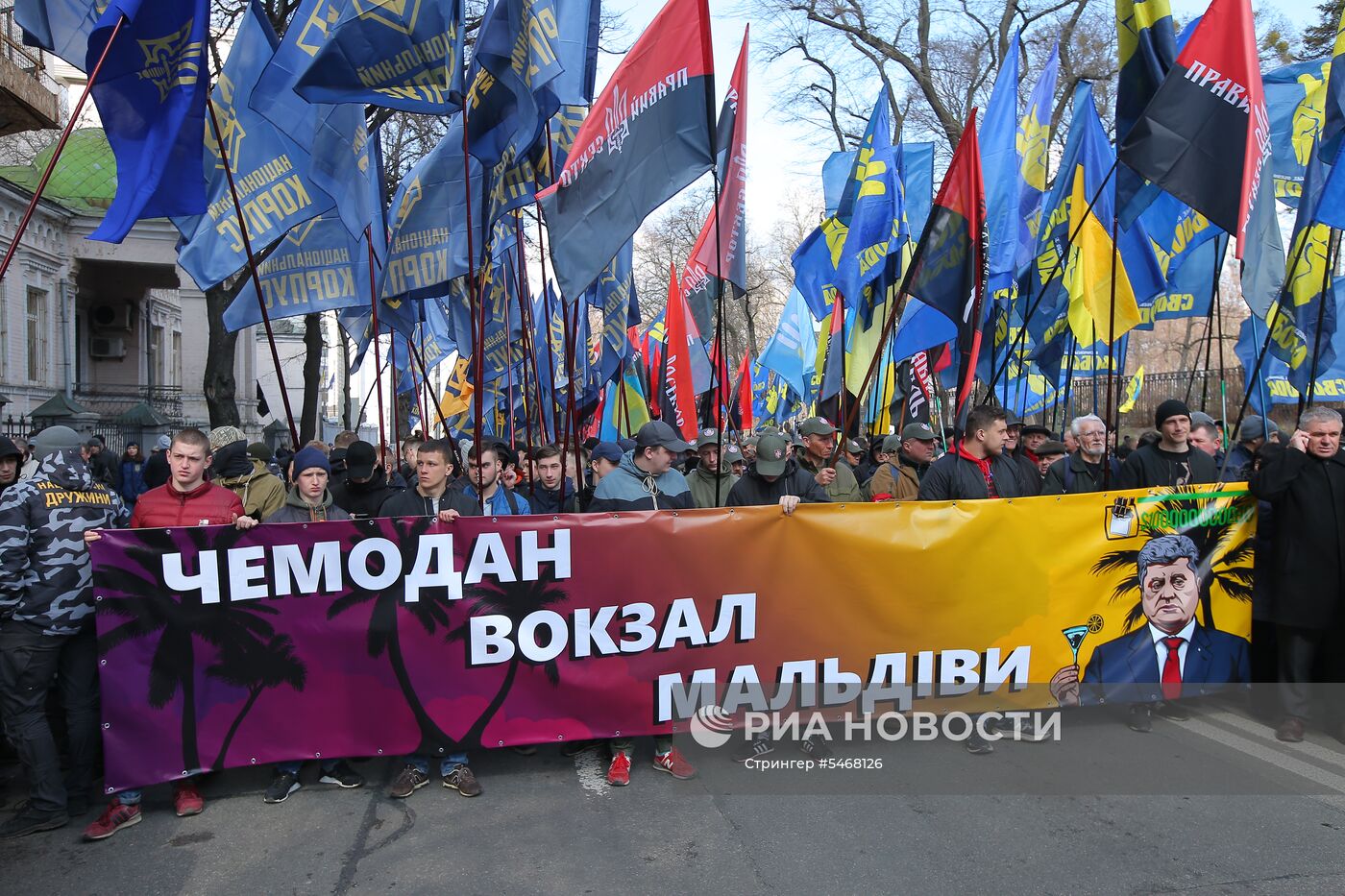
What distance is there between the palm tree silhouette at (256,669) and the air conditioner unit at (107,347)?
33.8m

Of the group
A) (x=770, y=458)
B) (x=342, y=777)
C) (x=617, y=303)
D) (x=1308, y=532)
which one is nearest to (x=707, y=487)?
(x=770, y=458)

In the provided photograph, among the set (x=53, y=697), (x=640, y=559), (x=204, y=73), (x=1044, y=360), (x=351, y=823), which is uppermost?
(x=204, y=73)

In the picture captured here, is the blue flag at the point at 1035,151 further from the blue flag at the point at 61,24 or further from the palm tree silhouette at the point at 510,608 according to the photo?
the blue flag at the point at 61,24

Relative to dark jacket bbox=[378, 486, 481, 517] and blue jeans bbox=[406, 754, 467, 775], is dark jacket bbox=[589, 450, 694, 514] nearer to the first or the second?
dark jacket bbox=[378, 486, 481, 517]

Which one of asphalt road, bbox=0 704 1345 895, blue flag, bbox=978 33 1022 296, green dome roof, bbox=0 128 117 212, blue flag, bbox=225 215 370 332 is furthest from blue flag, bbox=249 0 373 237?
green dome roof, bbox=0 128 117 212

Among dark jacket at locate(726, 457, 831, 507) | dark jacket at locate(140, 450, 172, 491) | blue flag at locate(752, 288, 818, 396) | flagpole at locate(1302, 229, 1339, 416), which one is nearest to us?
dark jacket at locate(726, 457, 831, 507)

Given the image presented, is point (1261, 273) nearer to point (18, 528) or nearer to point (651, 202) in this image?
point (651, 202)

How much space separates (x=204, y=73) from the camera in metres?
5.79

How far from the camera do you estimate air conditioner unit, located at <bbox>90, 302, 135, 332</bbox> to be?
33.0 meters

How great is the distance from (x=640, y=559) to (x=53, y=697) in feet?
10.3

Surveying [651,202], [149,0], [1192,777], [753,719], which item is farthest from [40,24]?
[1192,777]

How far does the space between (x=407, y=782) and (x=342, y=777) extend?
1.36ft

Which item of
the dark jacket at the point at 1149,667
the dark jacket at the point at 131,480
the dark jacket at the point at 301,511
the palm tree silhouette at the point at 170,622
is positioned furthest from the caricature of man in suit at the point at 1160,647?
the dark jacket at the point at 131,480

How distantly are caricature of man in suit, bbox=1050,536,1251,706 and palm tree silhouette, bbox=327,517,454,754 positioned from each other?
3.57 metres
